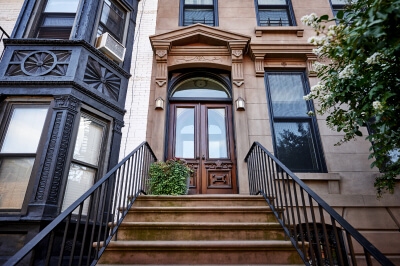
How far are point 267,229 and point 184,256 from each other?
112 cm

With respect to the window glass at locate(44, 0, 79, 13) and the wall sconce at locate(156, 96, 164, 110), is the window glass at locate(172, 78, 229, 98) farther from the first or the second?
the window glass at locate(44, 0, 79, 13)

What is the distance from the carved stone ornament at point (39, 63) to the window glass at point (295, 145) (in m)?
4.54

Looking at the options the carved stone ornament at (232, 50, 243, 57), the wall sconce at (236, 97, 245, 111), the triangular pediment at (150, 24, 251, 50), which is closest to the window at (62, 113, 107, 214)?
the triangular pediment at (150, 24, 251, 50)

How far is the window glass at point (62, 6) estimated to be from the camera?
533 centimetres

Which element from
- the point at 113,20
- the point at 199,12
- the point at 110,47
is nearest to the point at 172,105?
the point at 110,47

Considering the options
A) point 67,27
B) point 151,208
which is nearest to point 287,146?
point 151,208

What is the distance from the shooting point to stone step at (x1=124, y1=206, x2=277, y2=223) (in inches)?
134

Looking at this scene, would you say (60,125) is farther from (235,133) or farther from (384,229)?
(384,229)

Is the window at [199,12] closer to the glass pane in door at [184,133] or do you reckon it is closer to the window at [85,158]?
the glass pane in door at [184,133]

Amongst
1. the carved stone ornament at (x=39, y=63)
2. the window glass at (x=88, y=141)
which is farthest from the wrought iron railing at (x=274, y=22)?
the window glass at (x=88, y=141)

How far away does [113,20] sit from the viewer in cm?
583

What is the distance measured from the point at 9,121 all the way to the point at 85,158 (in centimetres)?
140

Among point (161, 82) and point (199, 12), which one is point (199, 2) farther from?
point (161, 82)

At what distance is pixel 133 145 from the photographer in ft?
16.8
